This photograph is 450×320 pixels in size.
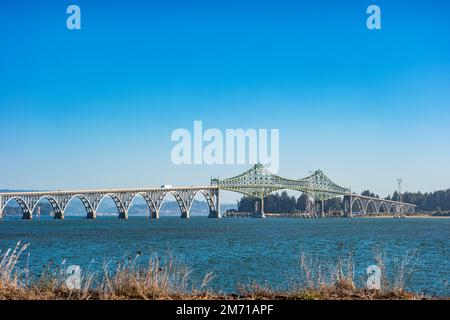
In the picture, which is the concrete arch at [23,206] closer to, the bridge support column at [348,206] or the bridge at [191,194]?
the bridge at [191,194]

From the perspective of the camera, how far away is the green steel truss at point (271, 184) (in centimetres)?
15673

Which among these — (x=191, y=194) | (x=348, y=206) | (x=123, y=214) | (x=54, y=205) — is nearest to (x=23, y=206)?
(x=54, y=205)

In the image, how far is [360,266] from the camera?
78.0ft

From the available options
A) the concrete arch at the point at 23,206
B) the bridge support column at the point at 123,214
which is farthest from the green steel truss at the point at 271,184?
the concrete arch at the point at 23,206

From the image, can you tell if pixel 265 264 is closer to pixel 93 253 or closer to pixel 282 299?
pixel 93 253

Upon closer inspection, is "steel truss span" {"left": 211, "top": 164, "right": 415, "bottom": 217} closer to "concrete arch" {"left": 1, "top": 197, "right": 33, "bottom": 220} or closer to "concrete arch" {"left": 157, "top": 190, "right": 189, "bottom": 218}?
"concrete arch" {"left": 157, "top": 190, "right": 189, "bottom": 218}

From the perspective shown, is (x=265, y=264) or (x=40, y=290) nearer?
(x=40, y=290)

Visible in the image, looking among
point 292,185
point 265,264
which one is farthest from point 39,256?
point 292,185

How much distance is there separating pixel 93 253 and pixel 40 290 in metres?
23.5

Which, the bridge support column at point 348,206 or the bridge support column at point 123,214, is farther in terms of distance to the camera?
the bridge support column at point 348,206

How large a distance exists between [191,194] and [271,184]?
35.8 m

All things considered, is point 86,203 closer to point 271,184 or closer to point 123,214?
point 123,214

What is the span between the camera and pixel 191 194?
Answer: 140m

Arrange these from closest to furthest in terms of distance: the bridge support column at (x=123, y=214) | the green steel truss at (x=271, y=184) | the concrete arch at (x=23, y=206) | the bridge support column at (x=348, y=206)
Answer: the concrete arch at (x=23, y=206), the bridge support column at (x=123, y=214), the green steel truss at (x=271, y=184), the bridge support column at (x=348, y=206)
